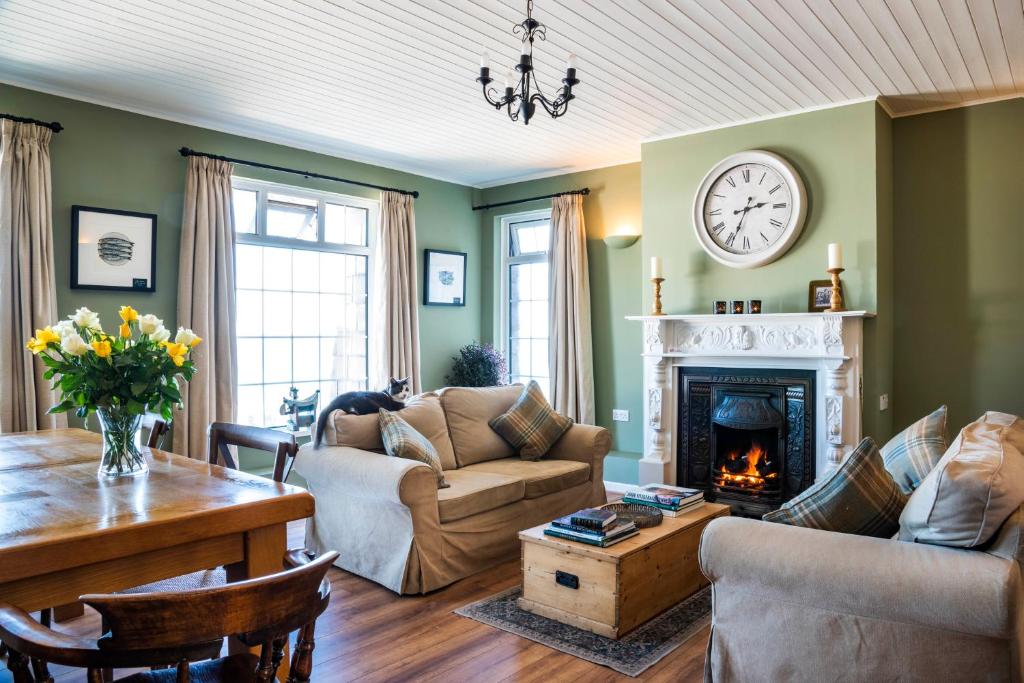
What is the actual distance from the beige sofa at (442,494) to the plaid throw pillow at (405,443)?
103 mm

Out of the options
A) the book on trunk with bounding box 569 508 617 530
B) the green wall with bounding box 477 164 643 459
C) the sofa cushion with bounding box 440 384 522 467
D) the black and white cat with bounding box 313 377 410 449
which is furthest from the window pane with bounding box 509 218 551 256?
the book on trunk with bounding box 569 508 617 530

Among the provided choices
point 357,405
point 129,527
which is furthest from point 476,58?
point 129,527

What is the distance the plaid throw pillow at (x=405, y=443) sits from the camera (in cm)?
360

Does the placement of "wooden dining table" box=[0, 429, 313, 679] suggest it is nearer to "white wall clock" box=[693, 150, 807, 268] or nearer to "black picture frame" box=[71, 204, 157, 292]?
"black picture frame" box=[71, 204, 157, 292]

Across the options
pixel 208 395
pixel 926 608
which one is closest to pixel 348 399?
pixel 208 395

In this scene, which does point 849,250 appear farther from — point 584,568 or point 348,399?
point 348,399

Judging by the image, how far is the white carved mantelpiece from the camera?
169 inches

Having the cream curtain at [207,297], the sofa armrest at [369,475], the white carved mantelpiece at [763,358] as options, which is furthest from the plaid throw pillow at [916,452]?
the cream curtain at [207,297]

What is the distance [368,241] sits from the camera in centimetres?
604

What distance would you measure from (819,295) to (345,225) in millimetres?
3688

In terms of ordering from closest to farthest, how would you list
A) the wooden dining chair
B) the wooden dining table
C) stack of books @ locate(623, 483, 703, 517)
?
the wooden dining chair, the wooden dining table, stack of books @ locate(623, 483, 703, 517)

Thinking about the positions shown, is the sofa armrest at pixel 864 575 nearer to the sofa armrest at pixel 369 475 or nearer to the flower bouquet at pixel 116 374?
the sofa armrest at pixel 369 475

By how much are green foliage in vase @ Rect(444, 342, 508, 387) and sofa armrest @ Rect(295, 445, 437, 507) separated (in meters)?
2.64

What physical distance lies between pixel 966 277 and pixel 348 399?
12.7ft
